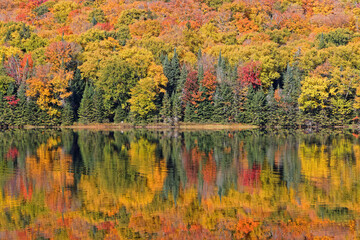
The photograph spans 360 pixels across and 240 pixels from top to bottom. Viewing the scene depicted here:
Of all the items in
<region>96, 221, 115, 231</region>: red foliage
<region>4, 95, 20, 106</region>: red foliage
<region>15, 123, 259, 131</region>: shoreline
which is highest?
<region>4, 95, 20, 106</region>: red foliage

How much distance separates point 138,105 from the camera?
90.6 m

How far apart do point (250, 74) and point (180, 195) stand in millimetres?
67643

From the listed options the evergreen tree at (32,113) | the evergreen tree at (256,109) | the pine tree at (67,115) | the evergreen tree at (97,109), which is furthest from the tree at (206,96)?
the evergreen tree at (32,113)

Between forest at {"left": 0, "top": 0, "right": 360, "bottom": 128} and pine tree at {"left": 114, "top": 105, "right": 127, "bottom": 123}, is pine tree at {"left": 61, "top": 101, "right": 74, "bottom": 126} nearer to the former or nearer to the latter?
forest at {"left": 0, "top": 0, "right": 360, "bottom": 128}

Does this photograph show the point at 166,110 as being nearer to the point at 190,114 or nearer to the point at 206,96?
the point at 190,114

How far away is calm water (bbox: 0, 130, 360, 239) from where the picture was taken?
22156mm

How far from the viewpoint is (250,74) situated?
93125 mm

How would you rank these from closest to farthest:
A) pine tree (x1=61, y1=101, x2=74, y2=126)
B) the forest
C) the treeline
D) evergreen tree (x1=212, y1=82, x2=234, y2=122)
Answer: the treeline < the forest < evergreen tree (x1=212, y1=82, x2=234, y2=122) < pine tree (x1=61, y1=101, x2=74, y2=126)

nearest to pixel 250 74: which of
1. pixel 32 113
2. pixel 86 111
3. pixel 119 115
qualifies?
pixel 119 115

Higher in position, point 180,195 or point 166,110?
point 166,110

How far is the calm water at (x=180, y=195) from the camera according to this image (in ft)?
72.7

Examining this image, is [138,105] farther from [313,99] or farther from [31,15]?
[31,15]

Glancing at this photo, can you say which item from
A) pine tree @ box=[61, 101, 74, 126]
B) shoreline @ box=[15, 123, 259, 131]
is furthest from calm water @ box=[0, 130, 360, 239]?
pine tree @ box=[61, 101, 74, 126]

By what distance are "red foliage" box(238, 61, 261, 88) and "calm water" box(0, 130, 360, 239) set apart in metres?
47.0
